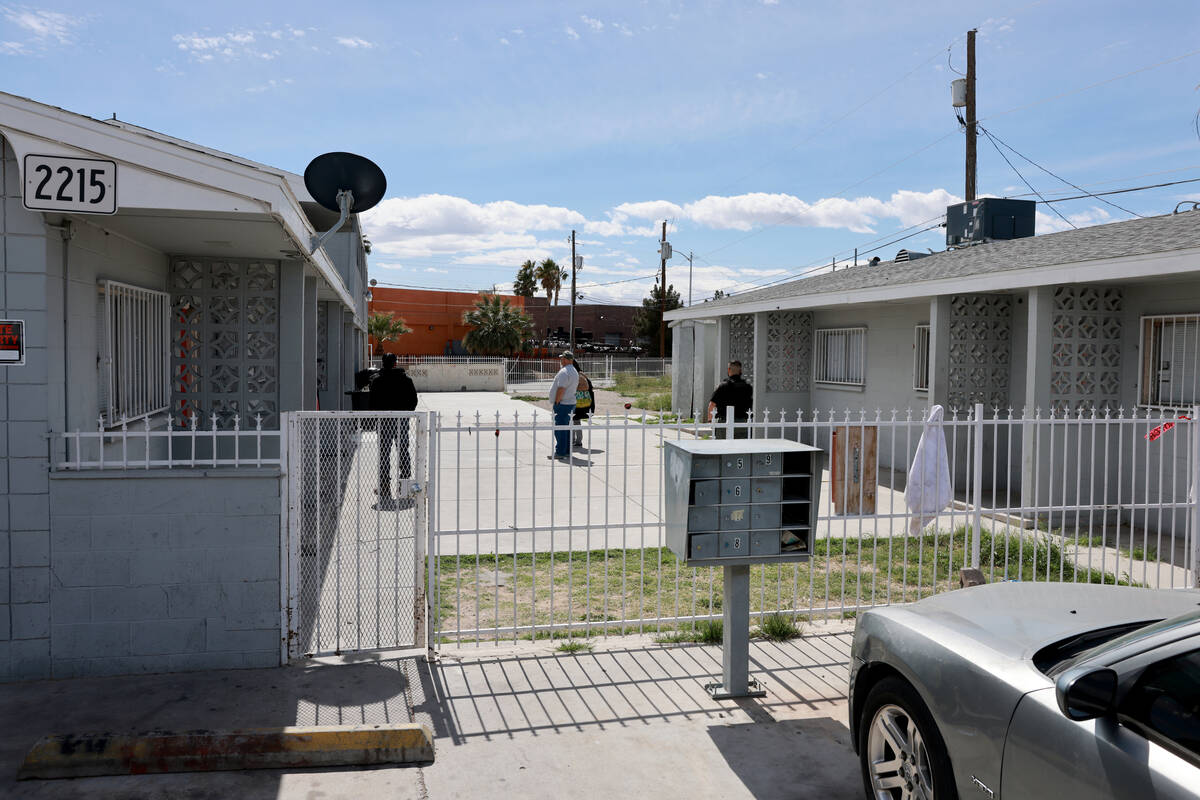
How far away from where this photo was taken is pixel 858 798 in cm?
418

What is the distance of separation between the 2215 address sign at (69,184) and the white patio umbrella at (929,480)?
211 inches

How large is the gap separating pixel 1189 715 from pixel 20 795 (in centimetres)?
441

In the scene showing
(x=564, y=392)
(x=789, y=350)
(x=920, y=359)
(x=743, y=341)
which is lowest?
(x=564, y=392)

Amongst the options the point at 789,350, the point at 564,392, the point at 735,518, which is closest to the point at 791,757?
the point at 735,518

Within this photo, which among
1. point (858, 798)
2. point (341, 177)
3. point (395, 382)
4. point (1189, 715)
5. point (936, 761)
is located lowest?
point (858, 798)

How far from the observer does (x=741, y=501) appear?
5.18 m

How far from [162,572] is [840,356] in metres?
13.8

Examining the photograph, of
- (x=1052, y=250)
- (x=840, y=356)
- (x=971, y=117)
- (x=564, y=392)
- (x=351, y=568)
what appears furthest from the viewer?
(x=971, y=117)

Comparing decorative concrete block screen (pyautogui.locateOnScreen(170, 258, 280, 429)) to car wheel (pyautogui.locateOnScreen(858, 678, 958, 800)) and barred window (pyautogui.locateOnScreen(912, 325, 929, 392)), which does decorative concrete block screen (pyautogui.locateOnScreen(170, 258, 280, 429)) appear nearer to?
car wheel (pyautogui.locateOnScreen(858, 678, 958, 800))

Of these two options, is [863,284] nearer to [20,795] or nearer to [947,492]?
[947,492]

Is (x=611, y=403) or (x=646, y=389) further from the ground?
(x=646, y=389)

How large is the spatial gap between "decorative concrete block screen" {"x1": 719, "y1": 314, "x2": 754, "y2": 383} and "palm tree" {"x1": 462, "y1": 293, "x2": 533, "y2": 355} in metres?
32.8

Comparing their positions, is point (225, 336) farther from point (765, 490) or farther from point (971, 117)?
point (971, 117)

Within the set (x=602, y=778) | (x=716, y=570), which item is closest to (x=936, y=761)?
(x=602, y=778)
